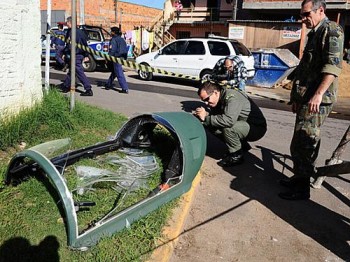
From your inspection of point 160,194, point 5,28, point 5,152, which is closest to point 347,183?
point 160,194

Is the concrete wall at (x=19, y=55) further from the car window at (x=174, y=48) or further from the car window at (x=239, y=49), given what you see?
the car window at (x=174, y=48)

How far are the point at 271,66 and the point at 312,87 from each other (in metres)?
10.4

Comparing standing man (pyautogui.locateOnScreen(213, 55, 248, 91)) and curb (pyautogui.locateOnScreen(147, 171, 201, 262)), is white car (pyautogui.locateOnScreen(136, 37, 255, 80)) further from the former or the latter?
curb (pyautogui.locateOnScreen(147, 171, 201, 262))

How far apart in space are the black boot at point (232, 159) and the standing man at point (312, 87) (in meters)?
0.98

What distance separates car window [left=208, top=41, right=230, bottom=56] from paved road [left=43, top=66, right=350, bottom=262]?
685 cm

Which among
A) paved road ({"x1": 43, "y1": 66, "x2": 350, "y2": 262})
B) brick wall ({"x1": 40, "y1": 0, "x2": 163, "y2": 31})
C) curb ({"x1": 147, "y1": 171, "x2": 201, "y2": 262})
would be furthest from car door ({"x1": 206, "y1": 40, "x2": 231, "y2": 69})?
brick wall ({"x1": 40, "y1": 0, "x2": 163, "y2": 31})

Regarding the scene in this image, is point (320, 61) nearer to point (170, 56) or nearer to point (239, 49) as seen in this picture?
point (239, 49)

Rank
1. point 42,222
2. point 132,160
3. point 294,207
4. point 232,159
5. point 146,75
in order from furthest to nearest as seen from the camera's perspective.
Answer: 1. point 146,75
2. point 232,159
3. point 132,160
4. point 294,207
5. point 42,222

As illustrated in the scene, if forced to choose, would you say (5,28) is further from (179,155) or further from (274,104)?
(274,104)

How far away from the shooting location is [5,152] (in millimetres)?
4348

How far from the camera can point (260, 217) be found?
3.86 m

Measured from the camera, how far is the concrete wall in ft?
15.0

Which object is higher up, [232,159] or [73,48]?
[73,48]

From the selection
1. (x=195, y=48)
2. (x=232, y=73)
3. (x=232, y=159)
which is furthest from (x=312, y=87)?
(x=195, y=48)
